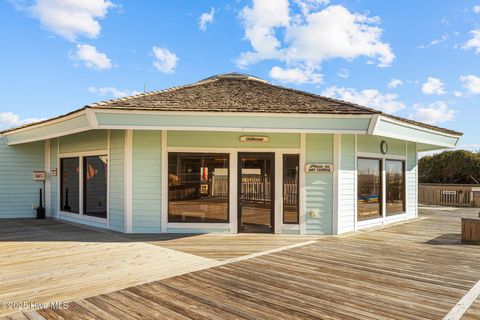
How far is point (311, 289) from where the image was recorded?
14.3ft

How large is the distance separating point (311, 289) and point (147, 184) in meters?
5.23

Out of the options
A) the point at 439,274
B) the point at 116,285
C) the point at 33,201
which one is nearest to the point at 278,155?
the point at 439,274

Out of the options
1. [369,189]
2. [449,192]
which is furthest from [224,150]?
[449,192]

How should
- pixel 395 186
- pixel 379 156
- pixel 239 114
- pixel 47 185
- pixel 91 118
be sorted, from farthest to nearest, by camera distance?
pixel 47 185 < pixel 395 186 < pixel 379 156 < pixel 239 114 < pixel 91 118

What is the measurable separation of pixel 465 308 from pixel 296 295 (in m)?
1.92

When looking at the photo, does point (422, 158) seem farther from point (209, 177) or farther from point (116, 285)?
point (116, 285)

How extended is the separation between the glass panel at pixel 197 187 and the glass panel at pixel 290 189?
1462 mm

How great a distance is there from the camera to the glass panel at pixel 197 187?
8.30 meters

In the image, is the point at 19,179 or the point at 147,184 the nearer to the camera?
the point at 147,184

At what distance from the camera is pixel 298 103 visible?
828 cm

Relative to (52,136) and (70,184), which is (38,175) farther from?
(52,136)

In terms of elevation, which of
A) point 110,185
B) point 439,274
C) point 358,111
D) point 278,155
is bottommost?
point 439,274

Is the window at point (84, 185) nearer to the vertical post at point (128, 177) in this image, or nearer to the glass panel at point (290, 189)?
the vertical post at point (128, 177)

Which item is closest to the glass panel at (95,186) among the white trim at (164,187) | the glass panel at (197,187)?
the white trim at (164,187)
